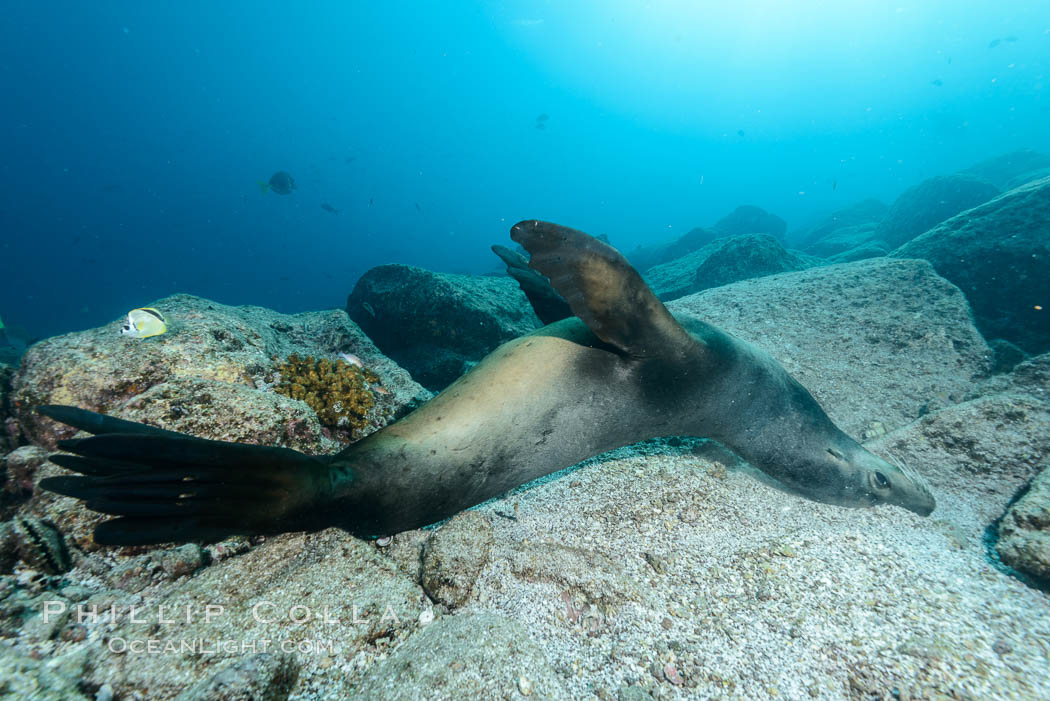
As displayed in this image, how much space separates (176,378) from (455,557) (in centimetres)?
225

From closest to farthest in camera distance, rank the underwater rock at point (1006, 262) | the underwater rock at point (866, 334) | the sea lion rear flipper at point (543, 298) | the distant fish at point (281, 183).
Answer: the sea lion rear flipper at point (543, 298) → the underwater rock at point (866, 334) → the underwater rock at point (1006, 262) → the distant fish at point (281, 183)

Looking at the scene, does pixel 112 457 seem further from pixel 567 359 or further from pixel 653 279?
pixel 653 279

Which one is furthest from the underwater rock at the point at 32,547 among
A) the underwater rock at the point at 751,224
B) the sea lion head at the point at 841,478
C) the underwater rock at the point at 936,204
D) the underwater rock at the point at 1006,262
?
the underwater rock at the point at 751,224

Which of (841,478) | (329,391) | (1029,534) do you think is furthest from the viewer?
(329,391)

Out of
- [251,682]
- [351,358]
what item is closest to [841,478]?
[251,682]

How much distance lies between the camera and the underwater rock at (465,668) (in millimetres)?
1489

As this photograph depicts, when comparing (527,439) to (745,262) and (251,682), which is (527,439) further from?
(745,262)

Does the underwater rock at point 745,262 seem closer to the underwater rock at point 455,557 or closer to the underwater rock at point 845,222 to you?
the underwater rock at point 455,557

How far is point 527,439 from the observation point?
2064 mm

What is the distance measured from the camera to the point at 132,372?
9.45 feet

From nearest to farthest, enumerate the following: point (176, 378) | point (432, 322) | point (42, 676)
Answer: point (42, 676) < point (176, 378) < point (432, 322)

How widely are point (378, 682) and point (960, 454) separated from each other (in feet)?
15.3

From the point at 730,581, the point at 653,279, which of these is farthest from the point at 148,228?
the point at 730,581

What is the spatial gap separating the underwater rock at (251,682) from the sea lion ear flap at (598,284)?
1.89 m
